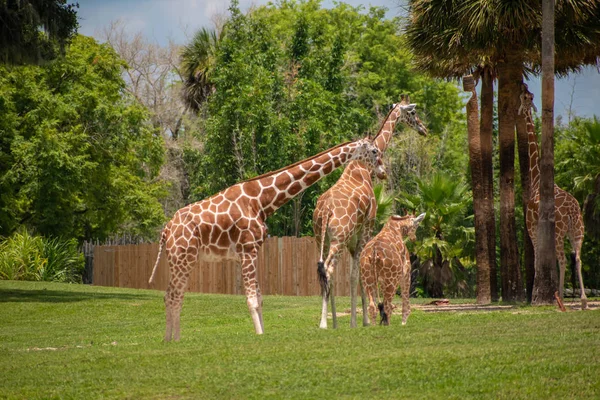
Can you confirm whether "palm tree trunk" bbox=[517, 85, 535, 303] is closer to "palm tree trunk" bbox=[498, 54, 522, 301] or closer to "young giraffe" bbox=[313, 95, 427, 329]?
"palm tree trunk" bbox=[498, 54, 522, 301]

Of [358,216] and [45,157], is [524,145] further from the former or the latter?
[45,157]

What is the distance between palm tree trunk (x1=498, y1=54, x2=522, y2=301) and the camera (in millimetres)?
22344

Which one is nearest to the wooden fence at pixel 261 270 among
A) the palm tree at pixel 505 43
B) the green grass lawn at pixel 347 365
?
the palm tree at pixel 505 43

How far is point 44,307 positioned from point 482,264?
11634 mm

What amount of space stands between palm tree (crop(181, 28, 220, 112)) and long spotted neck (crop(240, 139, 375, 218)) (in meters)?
35.5

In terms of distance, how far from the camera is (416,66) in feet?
81.8

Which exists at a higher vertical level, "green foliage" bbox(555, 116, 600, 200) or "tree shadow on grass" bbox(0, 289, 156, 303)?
"green foliage" bbox(555, 116, 600, 200)

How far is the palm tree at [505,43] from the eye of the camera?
20359 mm

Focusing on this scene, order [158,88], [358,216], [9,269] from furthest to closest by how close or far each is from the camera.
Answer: [158,88] < [9,269] < [358,216]

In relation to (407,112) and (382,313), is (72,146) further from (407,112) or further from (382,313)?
(382,313)

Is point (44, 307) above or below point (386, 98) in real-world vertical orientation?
below

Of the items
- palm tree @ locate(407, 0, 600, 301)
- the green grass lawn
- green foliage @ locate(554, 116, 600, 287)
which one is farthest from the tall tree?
green foliage @ locate(554, 116, 600, 287)

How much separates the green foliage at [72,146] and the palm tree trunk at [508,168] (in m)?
16.1

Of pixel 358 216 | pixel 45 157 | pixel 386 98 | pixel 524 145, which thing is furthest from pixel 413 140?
pixel 358 216
